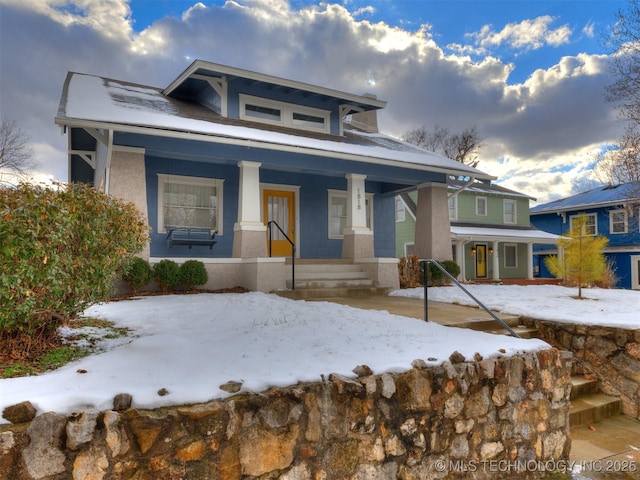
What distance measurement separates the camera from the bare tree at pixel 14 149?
2248 cm

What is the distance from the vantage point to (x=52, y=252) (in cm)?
307

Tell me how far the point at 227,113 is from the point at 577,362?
9374 mm

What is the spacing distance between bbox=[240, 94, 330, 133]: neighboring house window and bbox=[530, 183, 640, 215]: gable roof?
54.9ft

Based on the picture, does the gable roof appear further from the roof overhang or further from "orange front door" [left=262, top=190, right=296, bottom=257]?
"orange front door" [left=262, top=190, right=296, bottom=257]

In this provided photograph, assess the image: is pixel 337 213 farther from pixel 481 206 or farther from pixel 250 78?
pixel 481 206

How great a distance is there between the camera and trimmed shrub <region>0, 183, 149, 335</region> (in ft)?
9.45

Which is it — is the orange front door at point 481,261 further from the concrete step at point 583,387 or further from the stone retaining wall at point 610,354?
the concrete step at point 583,387

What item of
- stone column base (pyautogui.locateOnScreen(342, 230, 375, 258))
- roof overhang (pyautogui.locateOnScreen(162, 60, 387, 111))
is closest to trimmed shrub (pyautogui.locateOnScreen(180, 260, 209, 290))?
stone column base (pyautogui.locateOnScreen(342, 230, 375, 258))

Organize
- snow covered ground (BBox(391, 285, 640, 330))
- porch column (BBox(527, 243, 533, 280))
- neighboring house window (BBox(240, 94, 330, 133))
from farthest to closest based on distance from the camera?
porch column (BBox(527, 243, 533, 280)) < neighboring house window (BBox(240, 94, 330, 133)) < snow covered ground (BBox(391, 285, 640, 330))

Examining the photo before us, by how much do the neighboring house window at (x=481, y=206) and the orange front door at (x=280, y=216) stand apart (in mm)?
12883

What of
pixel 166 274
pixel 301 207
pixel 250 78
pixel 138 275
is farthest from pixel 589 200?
pixel 138 275

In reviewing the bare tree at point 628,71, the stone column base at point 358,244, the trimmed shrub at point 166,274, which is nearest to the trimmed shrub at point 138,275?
the trimmed shrub at point 166,274

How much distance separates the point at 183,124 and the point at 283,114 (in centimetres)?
372

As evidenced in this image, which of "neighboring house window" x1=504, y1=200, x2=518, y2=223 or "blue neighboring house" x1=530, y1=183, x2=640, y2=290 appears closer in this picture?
"blue neighboring house" x1=530, y1=183, x2=640, y2=290
